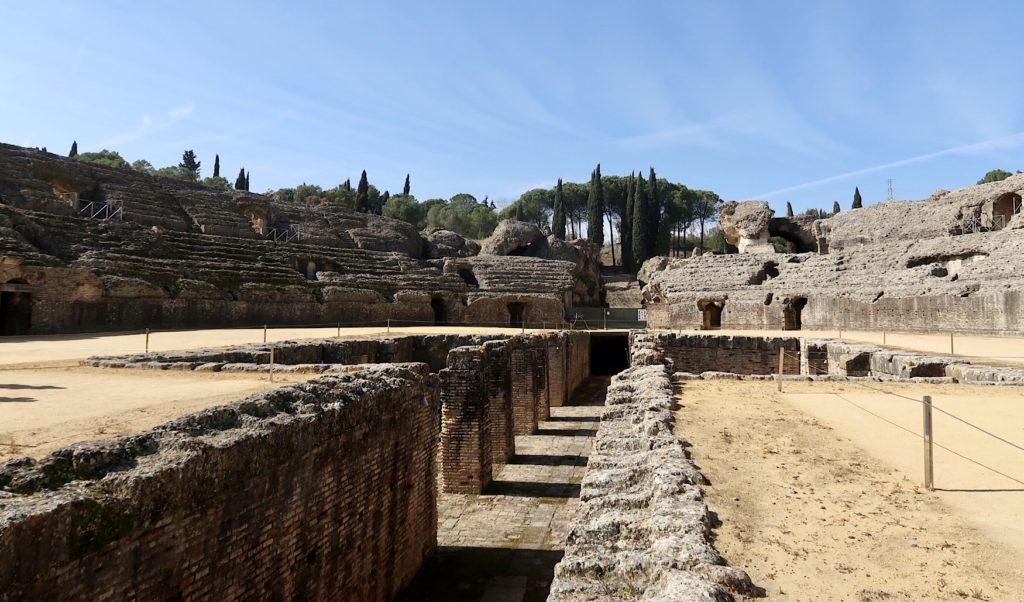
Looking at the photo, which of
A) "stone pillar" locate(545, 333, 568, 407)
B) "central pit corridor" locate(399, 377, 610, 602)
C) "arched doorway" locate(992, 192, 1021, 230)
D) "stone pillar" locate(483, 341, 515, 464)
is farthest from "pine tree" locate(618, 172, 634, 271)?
"stone pillar" locate(483, 341, 515, 464)

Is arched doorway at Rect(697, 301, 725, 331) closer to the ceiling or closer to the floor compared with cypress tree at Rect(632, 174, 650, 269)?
closer to the floor

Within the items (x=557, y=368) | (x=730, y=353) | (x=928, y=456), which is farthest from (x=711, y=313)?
(x=928, y=456)

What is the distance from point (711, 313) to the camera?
31.8 m

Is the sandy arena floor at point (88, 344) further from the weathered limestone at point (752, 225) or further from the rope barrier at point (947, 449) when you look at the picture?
the weathered limestone at point (752, 225)

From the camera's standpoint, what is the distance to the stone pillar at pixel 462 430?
392 inches

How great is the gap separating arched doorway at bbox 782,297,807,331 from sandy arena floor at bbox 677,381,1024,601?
2216cm

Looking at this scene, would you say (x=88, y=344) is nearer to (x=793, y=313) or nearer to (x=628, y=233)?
(x=793, y=313)

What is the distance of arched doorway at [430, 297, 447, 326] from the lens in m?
30.2

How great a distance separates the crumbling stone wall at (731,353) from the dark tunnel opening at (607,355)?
10.8 m

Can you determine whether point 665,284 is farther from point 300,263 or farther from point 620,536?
point 620,536

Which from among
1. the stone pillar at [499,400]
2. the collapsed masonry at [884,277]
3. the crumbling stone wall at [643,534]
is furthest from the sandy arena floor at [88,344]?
the collapsed masonry at [884,277]

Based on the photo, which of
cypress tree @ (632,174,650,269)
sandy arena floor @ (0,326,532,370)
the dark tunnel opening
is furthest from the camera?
cypress tree @ (632,174,650,269)

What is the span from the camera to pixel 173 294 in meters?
21.5

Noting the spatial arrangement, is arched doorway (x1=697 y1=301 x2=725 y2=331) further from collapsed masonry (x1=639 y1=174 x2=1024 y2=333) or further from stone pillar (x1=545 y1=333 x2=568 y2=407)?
stone pillar (x1=545 y1=333 x2=568 y2=407)
